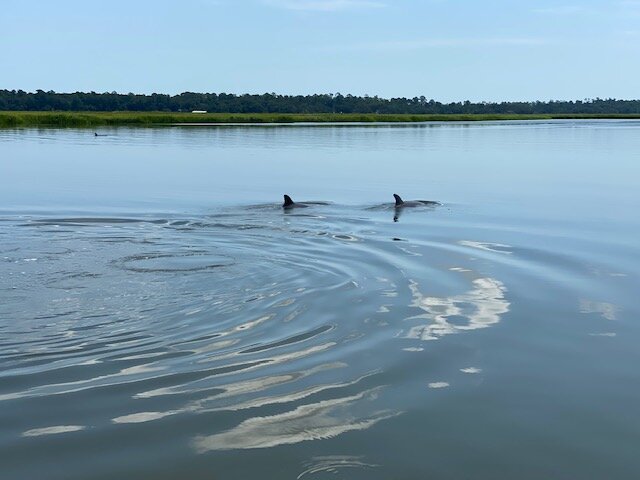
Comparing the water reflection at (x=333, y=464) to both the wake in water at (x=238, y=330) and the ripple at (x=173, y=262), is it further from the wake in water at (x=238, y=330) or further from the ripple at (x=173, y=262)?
the ripple at (x=173, y=262)

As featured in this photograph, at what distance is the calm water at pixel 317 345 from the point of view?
722 cm

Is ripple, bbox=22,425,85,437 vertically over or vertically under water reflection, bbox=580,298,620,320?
over

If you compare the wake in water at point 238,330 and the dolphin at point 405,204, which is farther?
the dolphin at point 405,204

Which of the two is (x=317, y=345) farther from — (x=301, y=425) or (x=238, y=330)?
(x=301, y=425)

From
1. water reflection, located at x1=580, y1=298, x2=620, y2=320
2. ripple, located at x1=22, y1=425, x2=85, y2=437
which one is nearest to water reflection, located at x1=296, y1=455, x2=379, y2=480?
ripple, located at x1=22, y1=425, x2=85, y2=437

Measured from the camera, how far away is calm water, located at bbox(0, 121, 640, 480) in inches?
284

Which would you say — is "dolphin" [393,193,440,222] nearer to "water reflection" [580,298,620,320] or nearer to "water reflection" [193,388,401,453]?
"water reflection" [580,298,620,320]

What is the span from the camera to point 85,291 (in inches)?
485

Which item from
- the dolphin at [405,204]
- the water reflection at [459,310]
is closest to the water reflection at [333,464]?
the water reflection at [459,310]

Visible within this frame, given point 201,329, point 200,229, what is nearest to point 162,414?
point 201,329

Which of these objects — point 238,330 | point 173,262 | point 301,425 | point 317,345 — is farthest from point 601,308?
point 173,262

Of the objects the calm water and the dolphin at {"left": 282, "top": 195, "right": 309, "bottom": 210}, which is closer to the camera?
the calm water

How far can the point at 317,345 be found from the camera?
10.1 m

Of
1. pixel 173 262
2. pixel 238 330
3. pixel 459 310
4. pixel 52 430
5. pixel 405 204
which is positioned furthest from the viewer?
pixel 405 204
